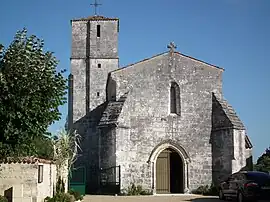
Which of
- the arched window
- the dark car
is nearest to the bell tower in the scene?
the arched window

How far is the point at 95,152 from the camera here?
31.5 m

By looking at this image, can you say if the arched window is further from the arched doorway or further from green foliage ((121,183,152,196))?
green foliage ((121,183,152,196))

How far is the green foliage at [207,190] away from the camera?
1048 inches

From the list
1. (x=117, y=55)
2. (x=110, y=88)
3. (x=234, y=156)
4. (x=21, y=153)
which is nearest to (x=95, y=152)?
(x=110, y=88)

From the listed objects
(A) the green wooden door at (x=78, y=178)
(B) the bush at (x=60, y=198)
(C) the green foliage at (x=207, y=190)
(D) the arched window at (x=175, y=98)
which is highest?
(D) the arched window at (x=175, y=98)

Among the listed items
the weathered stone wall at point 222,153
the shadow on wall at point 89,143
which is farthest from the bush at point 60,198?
the weathered stone wall at point 222,153

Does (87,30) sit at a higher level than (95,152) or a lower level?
higher

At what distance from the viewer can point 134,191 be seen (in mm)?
25734

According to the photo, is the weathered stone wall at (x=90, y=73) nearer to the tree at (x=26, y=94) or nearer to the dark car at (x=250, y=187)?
the dark car at (x=250, y=187)

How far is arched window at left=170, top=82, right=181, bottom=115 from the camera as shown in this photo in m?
28.1

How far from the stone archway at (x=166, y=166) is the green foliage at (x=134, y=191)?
0.90 meters

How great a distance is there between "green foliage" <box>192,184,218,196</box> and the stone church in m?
0.28

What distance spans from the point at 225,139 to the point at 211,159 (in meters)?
1.68

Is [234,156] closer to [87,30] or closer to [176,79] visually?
[176,79]
